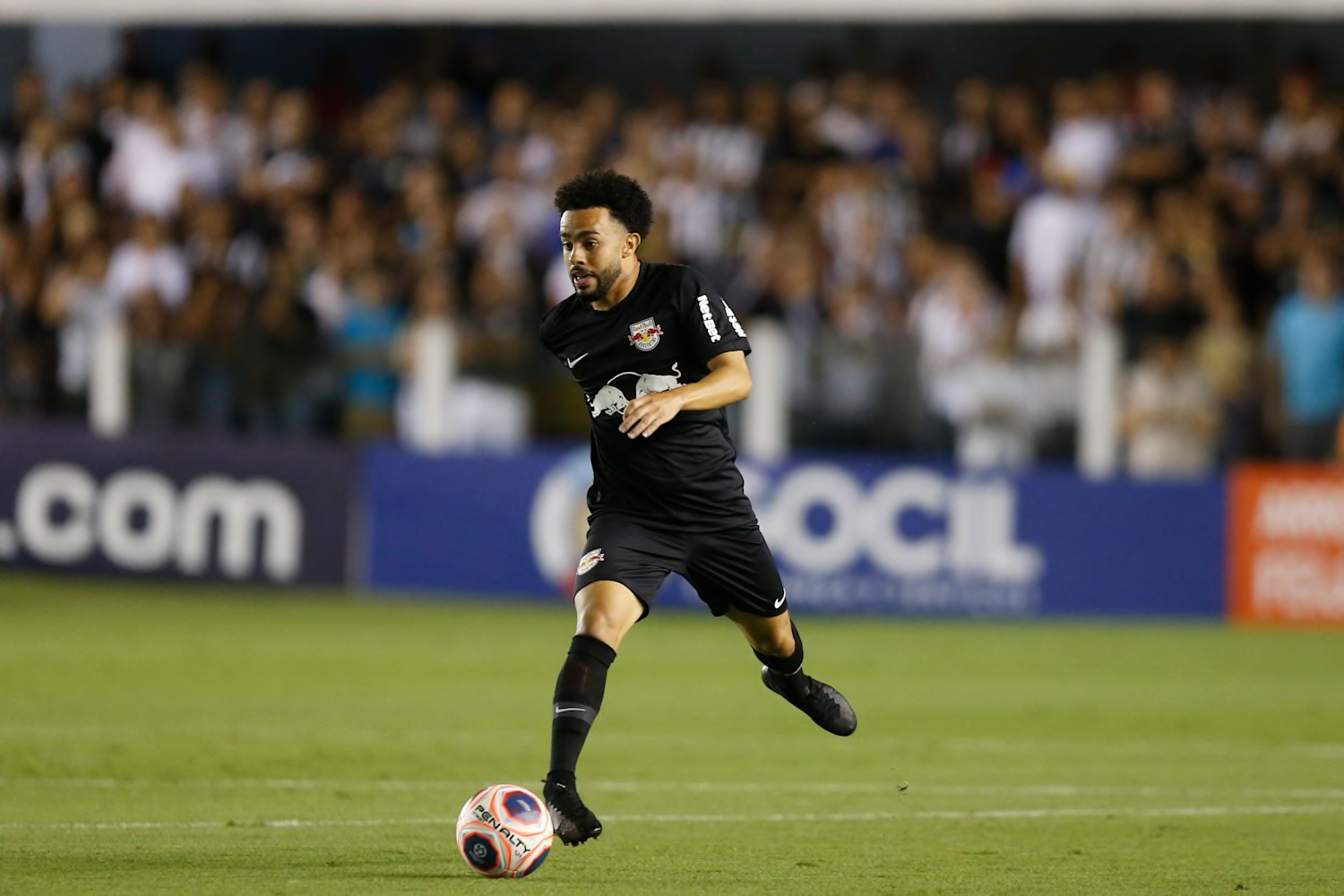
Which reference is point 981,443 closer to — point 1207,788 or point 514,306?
point 514,306

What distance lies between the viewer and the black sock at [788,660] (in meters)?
8.70

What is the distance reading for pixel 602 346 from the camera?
7.93m

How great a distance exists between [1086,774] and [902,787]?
5.51 ft

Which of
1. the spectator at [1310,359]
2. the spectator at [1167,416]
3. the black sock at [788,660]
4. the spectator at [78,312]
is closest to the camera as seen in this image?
the black sock at [788,660]

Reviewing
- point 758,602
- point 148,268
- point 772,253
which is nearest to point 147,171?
point 148,268

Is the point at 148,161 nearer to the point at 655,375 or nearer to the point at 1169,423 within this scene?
the point at 1169,423

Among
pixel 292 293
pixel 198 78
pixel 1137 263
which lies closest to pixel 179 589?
pixel 292 293

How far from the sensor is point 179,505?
18.1 m

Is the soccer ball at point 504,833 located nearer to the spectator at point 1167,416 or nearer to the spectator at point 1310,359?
the spectator at point 1167,416

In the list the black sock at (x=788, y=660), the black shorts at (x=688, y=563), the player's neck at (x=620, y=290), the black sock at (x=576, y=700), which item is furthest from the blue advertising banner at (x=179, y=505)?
the black sock at (x=576, y=700)

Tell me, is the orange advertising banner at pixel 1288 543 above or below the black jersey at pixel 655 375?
below

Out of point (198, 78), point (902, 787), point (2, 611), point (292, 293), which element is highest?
point (198, 78)

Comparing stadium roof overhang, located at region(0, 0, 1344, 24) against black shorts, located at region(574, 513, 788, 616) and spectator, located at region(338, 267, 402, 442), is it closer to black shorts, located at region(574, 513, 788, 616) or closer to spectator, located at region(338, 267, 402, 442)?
spectator, located at region(338, 267, 402, 442)

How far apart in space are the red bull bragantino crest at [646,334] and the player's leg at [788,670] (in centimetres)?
107
